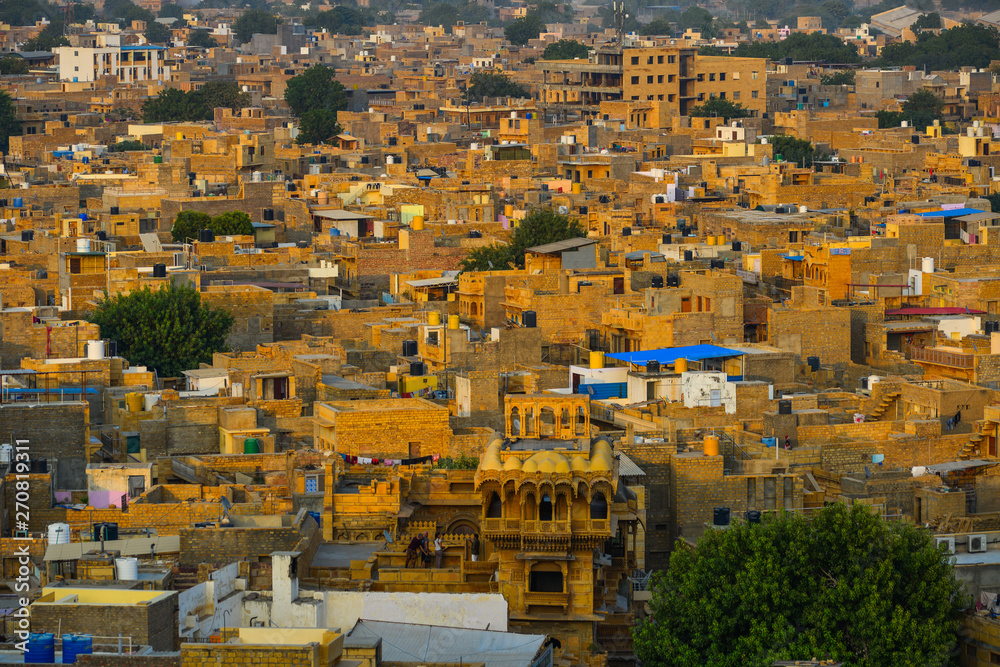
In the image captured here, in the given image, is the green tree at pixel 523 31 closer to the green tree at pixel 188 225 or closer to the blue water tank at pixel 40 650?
the green tree at pixel 188 225

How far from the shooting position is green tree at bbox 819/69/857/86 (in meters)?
130

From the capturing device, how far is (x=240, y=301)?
159 feet

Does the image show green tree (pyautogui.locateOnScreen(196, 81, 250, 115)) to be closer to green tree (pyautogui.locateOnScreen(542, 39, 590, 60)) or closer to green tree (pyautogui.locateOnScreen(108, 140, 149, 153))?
green tree (pyautogui.locateOnScreen(108, 140, 149, 153))

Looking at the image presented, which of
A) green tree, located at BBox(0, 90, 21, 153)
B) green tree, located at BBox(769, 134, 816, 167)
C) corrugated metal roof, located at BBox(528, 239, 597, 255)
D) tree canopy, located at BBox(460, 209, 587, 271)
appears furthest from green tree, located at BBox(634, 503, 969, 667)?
green tree, located at BBox(0, 90, 21, 153)

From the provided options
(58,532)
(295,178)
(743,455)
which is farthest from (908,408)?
(295,178)

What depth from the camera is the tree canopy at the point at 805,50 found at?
5877 inches

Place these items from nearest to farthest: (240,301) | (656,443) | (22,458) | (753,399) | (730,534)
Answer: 1. (730,534)
2. (22,458)
3. (656,443)
4. (753,399)
5. (240,301)

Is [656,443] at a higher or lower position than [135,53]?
lower

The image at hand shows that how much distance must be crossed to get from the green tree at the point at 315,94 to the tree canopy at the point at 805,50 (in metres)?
38.6

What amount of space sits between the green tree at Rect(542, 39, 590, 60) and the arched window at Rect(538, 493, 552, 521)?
382 ft

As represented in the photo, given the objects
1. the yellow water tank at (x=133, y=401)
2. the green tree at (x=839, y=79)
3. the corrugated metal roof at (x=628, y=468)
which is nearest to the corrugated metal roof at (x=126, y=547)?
the corrugated metal roof at (x=628, y=468)

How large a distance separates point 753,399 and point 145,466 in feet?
39.6

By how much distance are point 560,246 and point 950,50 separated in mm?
103632

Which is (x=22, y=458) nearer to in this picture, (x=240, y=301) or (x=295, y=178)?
(x=240, y=301)
